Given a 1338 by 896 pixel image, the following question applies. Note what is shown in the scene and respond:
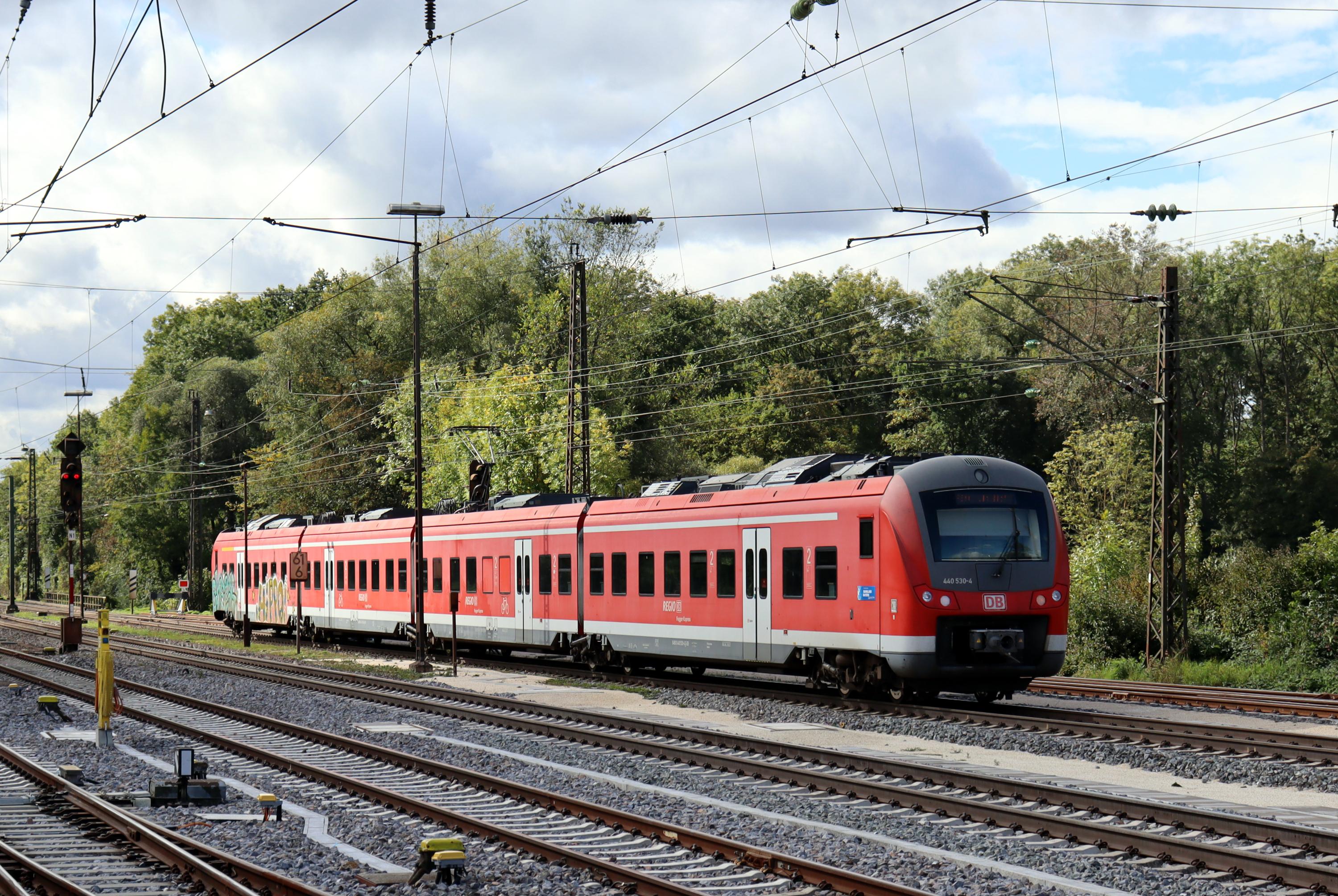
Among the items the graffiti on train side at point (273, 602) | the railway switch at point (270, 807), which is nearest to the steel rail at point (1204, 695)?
the railway switch at point (270, 807)

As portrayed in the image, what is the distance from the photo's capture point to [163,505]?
267 ft

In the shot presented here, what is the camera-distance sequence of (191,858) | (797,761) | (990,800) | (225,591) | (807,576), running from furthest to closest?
1. (225,591)
2. (807,576)
3. (797,761)
4. (990,800)
5. (191,858)

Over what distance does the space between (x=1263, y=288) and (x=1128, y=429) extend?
11549 millimetres

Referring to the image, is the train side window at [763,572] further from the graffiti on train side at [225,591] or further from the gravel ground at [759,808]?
the graffiti on train side at [225,591]

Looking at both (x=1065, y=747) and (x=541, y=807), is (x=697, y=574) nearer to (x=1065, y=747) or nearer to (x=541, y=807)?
(x=1065, y=747)

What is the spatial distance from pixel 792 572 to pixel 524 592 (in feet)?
32.1

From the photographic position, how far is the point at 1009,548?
19250 millimetres

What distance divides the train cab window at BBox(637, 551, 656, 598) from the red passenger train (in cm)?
3

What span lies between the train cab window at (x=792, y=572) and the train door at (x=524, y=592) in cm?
894

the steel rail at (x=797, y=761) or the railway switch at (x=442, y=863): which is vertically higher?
the railway switch at (x=442, y=863)

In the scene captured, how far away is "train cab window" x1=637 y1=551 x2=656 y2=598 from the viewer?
24688 mm

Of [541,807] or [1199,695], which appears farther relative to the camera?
[1199,695]

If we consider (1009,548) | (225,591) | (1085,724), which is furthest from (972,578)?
(225,591)

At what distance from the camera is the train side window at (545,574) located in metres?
28.3
